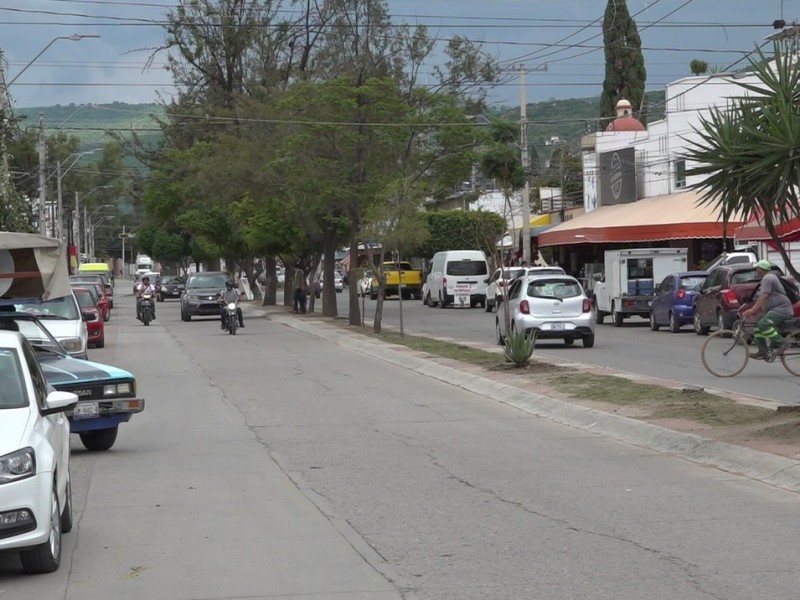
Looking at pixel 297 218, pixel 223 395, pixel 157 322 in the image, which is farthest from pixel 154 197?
pixel 223 395

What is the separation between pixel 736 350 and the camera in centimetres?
2066

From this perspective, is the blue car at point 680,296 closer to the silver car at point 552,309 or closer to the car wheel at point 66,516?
the silver car at point 552,309

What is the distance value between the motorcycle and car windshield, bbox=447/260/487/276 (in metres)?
14.6

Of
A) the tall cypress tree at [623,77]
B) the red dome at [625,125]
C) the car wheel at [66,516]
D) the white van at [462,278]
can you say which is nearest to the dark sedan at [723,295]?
the car wheel at [66,516]

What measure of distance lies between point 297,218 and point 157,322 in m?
8.87

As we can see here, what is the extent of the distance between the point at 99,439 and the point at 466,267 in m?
43.3

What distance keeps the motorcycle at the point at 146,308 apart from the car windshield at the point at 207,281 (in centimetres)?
322

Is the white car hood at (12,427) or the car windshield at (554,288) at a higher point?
the car windshield at (554,288)

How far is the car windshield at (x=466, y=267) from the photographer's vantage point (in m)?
57.1

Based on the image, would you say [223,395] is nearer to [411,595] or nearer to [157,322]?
[411,595]

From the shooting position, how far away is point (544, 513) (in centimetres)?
1021

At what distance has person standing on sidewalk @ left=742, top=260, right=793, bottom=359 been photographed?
772 inches

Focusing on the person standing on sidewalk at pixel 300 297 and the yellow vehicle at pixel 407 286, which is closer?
the person standing on sidewalk at pixel 300 297

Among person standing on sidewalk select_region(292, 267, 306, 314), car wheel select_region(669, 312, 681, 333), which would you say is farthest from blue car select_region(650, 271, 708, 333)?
person standing on sidewalk select_region(292, 267, 306, 314)
